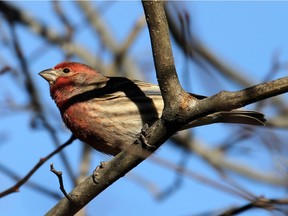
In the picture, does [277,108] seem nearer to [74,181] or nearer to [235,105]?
[74,181]

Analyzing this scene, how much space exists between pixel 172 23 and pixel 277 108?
3.21 metres

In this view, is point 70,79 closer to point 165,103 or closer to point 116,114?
point 116,114

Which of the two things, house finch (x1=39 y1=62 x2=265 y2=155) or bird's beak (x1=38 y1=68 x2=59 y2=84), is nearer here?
house finch (x1=39 y1=62 x2=265 y2=155)

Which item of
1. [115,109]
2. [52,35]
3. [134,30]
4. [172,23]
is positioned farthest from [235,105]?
[52,35]

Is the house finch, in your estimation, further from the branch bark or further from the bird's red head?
the branch bark

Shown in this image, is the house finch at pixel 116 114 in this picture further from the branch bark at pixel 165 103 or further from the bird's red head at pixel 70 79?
the branch bark at pixel 165 103

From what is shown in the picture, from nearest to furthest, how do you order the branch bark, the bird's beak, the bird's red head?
the branch bark → the bird's red head → the bird's beak

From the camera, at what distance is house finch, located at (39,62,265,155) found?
253 inches

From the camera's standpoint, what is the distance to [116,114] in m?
6.70

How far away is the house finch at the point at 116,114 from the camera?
6.42 meters

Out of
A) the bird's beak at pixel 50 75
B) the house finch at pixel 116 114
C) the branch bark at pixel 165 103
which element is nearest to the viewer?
the branch bark at pixel 165 103

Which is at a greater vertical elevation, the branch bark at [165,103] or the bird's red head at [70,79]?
the bird's red head at [70,79]

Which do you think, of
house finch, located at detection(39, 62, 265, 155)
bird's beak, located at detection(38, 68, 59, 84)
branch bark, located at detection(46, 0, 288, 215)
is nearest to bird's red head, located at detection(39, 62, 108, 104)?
bird's beak, located at detection(38, 68, 59, 84)

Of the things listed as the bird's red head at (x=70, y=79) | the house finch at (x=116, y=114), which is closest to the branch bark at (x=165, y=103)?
the house finch at (x=116, y=114)
